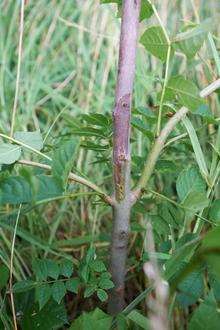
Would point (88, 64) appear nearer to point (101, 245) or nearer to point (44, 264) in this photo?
point (101, 245)

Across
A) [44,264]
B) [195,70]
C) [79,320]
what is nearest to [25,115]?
[195,70]

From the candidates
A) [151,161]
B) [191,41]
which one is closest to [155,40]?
[191,41]

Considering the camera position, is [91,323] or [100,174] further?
[100,174]

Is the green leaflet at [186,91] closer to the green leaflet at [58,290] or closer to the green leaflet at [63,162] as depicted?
the green leaflet at [63,162]

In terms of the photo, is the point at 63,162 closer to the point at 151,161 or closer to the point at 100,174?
the point at 151,161

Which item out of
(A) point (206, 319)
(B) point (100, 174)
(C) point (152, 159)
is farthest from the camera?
(B) point (100, 174)

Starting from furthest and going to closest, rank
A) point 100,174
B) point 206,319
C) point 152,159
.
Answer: point 100,174 < point 152,159 < point 206,319

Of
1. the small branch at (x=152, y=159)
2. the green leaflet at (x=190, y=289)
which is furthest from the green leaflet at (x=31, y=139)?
the green leaflet at (x=190, y=289)
